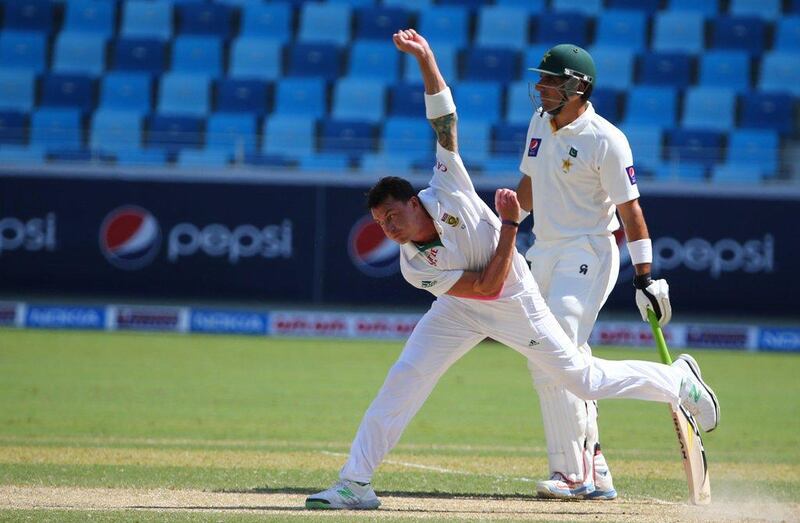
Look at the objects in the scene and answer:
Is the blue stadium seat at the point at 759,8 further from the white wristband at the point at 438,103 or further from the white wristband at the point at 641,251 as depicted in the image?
the white wristband at the point at 438,103

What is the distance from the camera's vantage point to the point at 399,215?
229 inches

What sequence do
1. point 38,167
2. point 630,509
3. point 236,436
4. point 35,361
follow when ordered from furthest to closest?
point 38,167
point 35,361
point 236,436
point 630,509

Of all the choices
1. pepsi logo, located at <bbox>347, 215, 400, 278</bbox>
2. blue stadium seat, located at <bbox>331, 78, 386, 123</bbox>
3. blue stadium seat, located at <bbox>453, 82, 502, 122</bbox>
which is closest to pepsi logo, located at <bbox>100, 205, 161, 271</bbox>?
pepsi logo, located at <bbox>347, 215, 400, 278</bbox>

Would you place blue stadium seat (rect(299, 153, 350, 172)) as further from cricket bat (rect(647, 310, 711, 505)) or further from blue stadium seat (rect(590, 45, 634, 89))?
cricket bat (rect(647, 310, 711, 505))

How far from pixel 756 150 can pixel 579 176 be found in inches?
545

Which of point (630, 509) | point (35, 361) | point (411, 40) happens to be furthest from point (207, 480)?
point (35, 361)

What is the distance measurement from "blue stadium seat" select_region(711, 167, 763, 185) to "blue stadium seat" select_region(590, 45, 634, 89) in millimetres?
3183

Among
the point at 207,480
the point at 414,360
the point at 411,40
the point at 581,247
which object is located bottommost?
the point at 207,480

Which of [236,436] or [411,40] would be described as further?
[236,436]

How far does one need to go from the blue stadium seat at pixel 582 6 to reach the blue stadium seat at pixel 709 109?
2.80 m

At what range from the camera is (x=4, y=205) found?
18734 mm

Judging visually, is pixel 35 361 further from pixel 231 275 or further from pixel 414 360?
pixel 414 360

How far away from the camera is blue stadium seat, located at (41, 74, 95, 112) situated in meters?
21.6

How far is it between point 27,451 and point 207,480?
5.82ft
